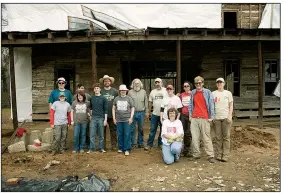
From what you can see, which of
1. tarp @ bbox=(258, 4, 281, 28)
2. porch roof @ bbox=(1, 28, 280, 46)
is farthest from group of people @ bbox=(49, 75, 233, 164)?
tarp @ bbox=(258, 4, 281, 28)

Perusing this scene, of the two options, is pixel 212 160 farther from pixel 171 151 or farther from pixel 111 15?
pixel 111 15

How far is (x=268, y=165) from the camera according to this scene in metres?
7.11

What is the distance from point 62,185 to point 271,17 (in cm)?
1346

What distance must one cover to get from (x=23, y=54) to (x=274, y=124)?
11546 mm

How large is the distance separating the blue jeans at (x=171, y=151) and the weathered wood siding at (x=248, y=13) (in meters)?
10.5

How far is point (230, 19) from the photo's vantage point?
15.9 m

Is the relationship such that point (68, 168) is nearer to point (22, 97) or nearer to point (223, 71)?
point (22, 97)

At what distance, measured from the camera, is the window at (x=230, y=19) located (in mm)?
15805

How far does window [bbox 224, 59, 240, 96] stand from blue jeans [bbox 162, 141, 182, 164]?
29.1 ft

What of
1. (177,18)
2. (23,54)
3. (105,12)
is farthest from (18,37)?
(177,18)

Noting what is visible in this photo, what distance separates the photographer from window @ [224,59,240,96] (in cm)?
1512

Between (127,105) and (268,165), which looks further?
(127,105)

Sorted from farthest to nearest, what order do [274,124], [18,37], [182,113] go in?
[274,124]
[18,37]
[182,113]

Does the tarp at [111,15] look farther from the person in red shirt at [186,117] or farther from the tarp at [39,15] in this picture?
the person in red shirt at [186,117]
